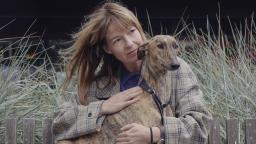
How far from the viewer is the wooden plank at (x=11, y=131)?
189 inches

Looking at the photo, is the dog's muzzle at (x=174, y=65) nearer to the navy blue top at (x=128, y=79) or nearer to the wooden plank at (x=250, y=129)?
the navy blue top at (x=128, y=79)

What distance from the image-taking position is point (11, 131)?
15.7ft

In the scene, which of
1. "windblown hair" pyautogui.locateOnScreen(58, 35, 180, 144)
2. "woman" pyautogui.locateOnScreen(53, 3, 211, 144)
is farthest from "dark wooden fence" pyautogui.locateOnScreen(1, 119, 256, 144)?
"windblown hair" pyautogui.locateOnScreen(58, 35, 180, 144)

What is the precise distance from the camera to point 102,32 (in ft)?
13.0

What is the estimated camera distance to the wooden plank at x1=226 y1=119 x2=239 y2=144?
452 centimetres

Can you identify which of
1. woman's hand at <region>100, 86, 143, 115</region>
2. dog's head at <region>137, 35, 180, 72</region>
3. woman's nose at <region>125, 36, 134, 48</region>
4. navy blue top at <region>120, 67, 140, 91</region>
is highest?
woman's nose at <region>125, 36, 134, 48</region>

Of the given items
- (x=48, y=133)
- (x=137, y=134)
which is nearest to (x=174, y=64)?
(x=137, y=134)

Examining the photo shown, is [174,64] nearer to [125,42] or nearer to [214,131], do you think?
[125,42]

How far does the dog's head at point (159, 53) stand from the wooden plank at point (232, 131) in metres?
1.02

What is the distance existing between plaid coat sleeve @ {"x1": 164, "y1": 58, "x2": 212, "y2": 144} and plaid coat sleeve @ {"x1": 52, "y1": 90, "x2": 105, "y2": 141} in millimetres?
447

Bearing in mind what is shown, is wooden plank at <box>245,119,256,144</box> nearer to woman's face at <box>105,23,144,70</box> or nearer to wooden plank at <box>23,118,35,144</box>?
woman's face at <box>105,23,144,70</box>

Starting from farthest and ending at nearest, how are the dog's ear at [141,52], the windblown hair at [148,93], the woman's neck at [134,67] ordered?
the woman's neck at [134,67], the dog's ear at [141,52], the windblown hair at [148,93]

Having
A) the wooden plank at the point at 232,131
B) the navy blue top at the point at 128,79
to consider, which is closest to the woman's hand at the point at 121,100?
the navy blue top at the point at 128,79

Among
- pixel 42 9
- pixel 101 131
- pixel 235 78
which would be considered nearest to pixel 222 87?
pixel 235 78
